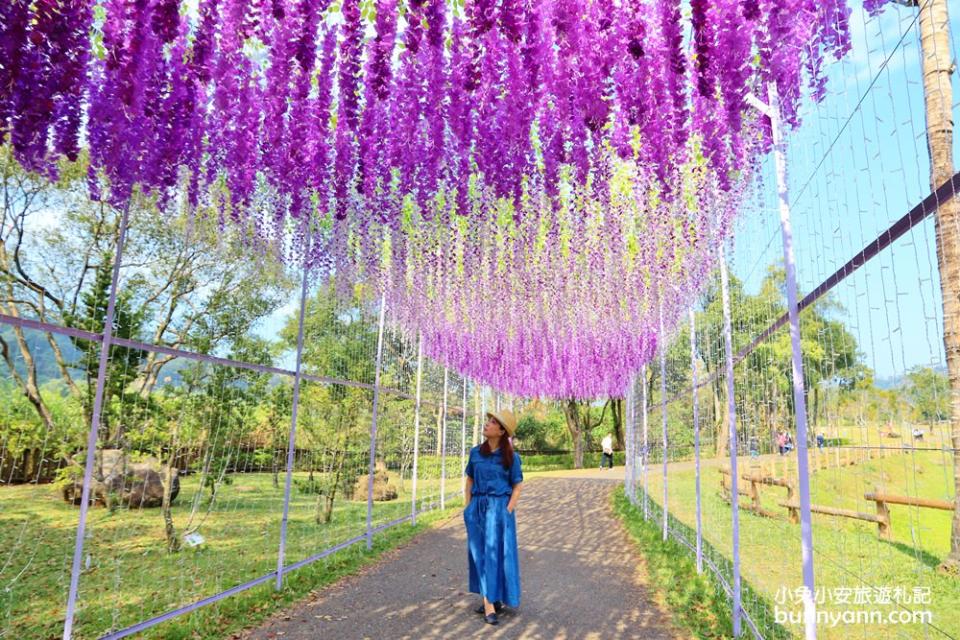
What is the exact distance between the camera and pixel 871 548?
2.77 m

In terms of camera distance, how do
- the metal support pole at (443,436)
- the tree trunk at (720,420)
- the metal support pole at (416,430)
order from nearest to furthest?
1. the tree trunk at (720,420)
2. the metal support pole at (416,430)
3. the metal support pole at (443,436)

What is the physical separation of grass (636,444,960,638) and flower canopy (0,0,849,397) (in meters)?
1.78

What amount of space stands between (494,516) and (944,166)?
325 cm

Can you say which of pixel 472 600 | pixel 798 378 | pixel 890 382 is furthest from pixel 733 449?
pixel 472 600

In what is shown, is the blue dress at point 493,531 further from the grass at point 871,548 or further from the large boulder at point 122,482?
the large boulder at point 122,482

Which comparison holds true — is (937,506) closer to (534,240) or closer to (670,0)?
(670,0)

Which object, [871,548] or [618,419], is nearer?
[871,548]

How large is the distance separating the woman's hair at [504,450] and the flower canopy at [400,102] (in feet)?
5.75

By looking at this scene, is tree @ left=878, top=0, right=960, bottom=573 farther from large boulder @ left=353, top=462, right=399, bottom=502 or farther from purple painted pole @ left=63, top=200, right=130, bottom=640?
large boulder @ left=353, top=462, right=399, bottom=502

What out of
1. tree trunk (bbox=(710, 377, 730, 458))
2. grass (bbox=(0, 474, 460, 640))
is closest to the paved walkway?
grass (bbox=(0, 474, 460, 640))

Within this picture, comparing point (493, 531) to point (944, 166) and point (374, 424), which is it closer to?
point (374, 424)

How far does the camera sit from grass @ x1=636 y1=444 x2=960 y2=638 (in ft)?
5.97

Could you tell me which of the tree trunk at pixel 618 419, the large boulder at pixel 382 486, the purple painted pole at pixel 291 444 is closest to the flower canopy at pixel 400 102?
the purple painted pole at pixel 291 444

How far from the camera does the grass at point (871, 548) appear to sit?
1819 millimetres
